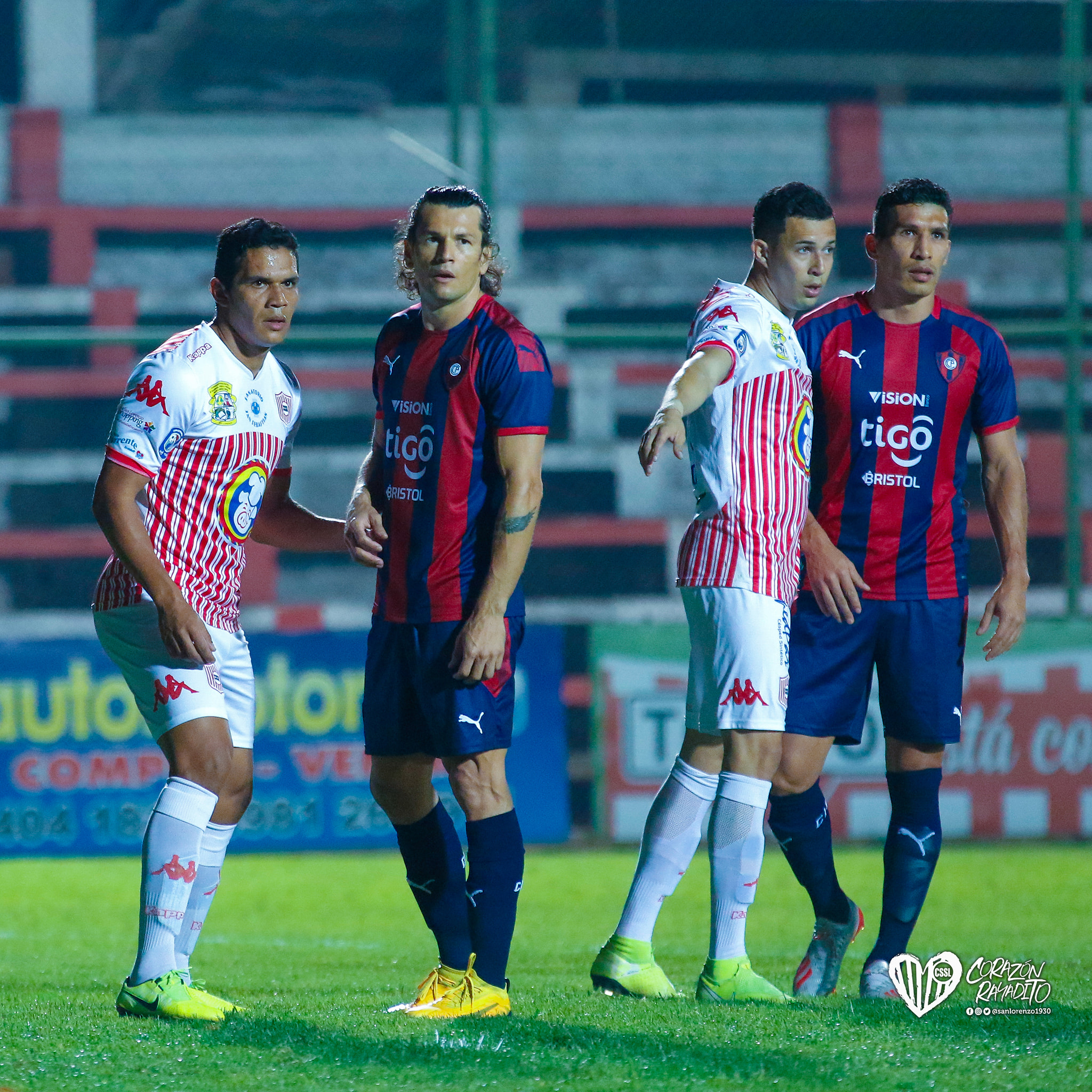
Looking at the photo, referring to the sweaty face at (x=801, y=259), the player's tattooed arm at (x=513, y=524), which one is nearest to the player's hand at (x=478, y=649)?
the player's tattooed arm at (x=513, y=524)

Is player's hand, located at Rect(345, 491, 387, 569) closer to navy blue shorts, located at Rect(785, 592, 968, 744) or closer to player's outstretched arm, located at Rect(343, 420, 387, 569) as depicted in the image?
player's outstretched arm, located at Rect(343, 420, 387, 569)

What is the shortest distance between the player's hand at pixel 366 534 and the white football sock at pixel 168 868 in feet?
2.20

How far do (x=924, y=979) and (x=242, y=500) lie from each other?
2.11 metres

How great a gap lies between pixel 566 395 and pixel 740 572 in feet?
31.6

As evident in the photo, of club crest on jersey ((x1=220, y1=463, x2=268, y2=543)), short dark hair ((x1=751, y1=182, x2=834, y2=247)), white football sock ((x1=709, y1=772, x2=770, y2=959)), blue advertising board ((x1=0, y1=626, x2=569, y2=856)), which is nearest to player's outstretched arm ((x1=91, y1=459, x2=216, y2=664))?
club crest on jersey ((x1=220, y1=463, x2=268, y2=543))

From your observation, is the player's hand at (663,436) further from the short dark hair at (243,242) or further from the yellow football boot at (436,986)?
the yellow football boot at (436,986)

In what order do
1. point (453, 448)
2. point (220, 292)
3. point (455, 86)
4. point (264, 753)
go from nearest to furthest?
point (453, 448), point (220, 292), point (264, 753), point (455, 86)

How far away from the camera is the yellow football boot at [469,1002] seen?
3.46 meters

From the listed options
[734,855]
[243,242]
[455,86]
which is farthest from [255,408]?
[455,86]

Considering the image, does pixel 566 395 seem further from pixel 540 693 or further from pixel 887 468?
pixel 887 468

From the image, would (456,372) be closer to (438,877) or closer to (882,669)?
(438,877)

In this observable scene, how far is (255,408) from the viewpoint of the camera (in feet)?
12.5

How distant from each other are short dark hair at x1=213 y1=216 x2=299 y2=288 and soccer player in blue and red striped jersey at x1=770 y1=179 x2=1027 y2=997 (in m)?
1.44

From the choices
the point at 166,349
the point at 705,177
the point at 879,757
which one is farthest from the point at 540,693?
the point at 705,177
